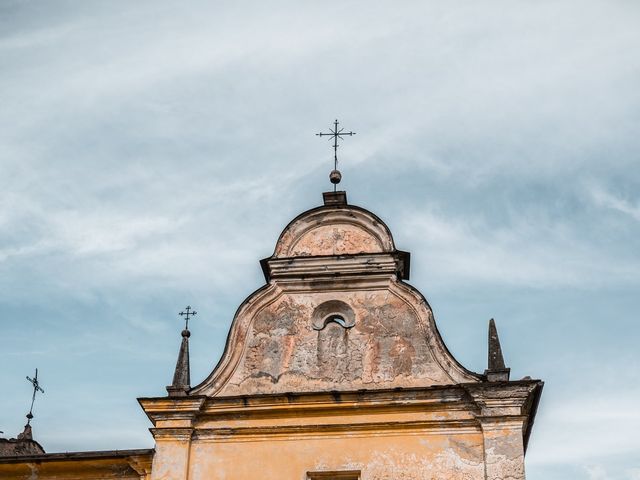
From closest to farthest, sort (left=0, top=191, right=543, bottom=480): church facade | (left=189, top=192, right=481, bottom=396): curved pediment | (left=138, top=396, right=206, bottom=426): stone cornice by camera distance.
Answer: (left=0, top=191, right=543, bottom=480): church facade → (left=138, top=396, right=206, bottom=426): stone cornice → (left=189, top=192, right=481, bottom=396): curved pediment

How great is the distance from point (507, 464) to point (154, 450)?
18.3 feet

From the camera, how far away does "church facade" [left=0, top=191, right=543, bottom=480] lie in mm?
13375

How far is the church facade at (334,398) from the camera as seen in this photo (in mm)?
13375

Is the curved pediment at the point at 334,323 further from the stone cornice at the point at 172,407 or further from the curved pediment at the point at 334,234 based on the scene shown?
the stone cornice at the point at 172,407

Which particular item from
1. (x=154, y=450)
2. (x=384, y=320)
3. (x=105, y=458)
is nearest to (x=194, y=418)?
(x=154, y=450)

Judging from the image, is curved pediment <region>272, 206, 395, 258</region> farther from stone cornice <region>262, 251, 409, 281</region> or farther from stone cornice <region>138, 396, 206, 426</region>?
stone cornice <region>138, 396, 206, 426</region>

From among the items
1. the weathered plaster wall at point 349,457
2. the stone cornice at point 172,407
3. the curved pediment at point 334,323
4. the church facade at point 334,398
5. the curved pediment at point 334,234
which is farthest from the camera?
the curved pediment at point 334,234

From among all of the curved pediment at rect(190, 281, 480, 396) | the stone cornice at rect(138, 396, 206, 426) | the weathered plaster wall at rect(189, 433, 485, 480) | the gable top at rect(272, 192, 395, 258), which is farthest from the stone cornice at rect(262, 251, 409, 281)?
the weathered plaster wall at rect(189, 433, 485, 480)

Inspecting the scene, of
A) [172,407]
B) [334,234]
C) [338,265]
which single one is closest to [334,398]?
[338,265]

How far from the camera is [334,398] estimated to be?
13.9 metres

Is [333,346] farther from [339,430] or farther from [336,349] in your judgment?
[339,430]

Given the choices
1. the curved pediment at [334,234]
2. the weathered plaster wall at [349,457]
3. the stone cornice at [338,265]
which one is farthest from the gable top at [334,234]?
the weathered plaster wall at [349,457]

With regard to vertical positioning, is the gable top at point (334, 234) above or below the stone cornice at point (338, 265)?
above

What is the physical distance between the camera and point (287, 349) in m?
14.7
